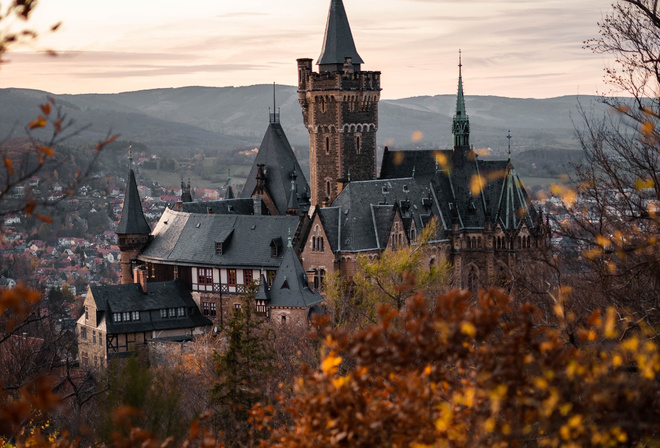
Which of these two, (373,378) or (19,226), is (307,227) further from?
(19,226)

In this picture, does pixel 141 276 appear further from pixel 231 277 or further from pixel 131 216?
pixel 131 216

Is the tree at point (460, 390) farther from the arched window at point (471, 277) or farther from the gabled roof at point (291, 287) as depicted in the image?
the arched window at point (471, 277)

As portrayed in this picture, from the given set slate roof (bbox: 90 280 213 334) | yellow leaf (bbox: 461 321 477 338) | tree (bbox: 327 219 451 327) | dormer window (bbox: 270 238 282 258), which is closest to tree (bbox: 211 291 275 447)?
tree (bbox: 327 219 451 327)

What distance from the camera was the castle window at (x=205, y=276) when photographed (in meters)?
67.9

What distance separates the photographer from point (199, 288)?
224 feet

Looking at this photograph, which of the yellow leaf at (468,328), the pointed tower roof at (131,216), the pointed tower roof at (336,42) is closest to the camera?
the yellow leaf at (468,328)

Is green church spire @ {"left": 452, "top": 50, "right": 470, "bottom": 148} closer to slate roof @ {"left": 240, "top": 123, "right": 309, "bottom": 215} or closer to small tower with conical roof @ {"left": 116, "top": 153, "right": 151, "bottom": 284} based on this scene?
slate roof @ {"left": 240, "top": 123, "right": 309, "bottom": 215}

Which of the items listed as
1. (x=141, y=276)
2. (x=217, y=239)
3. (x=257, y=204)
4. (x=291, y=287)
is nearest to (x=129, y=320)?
(x=141, y=276)

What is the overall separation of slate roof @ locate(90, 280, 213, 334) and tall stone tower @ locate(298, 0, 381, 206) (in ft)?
41.4

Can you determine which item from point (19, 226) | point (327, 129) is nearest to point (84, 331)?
point (327, 129)

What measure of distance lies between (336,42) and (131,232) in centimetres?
2167

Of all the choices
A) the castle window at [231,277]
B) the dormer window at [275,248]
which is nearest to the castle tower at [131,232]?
the castle window at [231,277]

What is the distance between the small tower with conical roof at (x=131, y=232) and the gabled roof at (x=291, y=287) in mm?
17636

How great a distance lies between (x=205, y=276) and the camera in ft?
223
